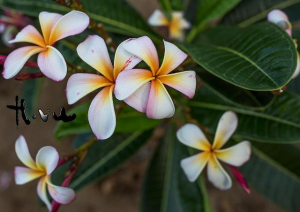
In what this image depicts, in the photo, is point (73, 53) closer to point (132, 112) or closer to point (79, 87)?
point (132, 112)

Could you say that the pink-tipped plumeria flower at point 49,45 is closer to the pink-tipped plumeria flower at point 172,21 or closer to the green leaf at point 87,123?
the green leaf at point 87,123

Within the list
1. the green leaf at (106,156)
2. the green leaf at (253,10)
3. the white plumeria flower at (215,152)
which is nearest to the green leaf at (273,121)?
the white plumeria flower at (215,152)

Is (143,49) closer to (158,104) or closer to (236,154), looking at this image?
(158,104)

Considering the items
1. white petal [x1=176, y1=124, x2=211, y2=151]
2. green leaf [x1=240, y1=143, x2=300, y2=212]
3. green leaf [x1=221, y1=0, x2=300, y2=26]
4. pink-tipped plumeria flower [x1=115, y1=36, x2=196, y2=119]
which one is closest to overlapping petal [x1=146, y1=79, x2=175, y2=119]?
pink-tipped plumeria flower [x1=115, y1=36, x2=196, y2=119]

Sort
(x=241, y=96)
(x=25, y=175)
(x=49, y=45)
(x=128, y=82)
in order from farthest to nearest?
(x=241, y=96) < (x=25, y=175) < (x=49, y=45) < (x=128, y=82)

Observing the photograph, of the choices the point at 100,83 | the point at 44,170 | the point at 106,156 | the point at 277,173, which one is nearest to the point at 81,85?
the point at 100,83

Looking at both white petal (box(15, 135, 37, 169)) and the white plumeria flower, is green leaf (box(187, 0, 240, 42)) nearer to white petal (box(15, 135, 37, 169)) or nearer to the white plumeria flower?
the white plumeria flower
